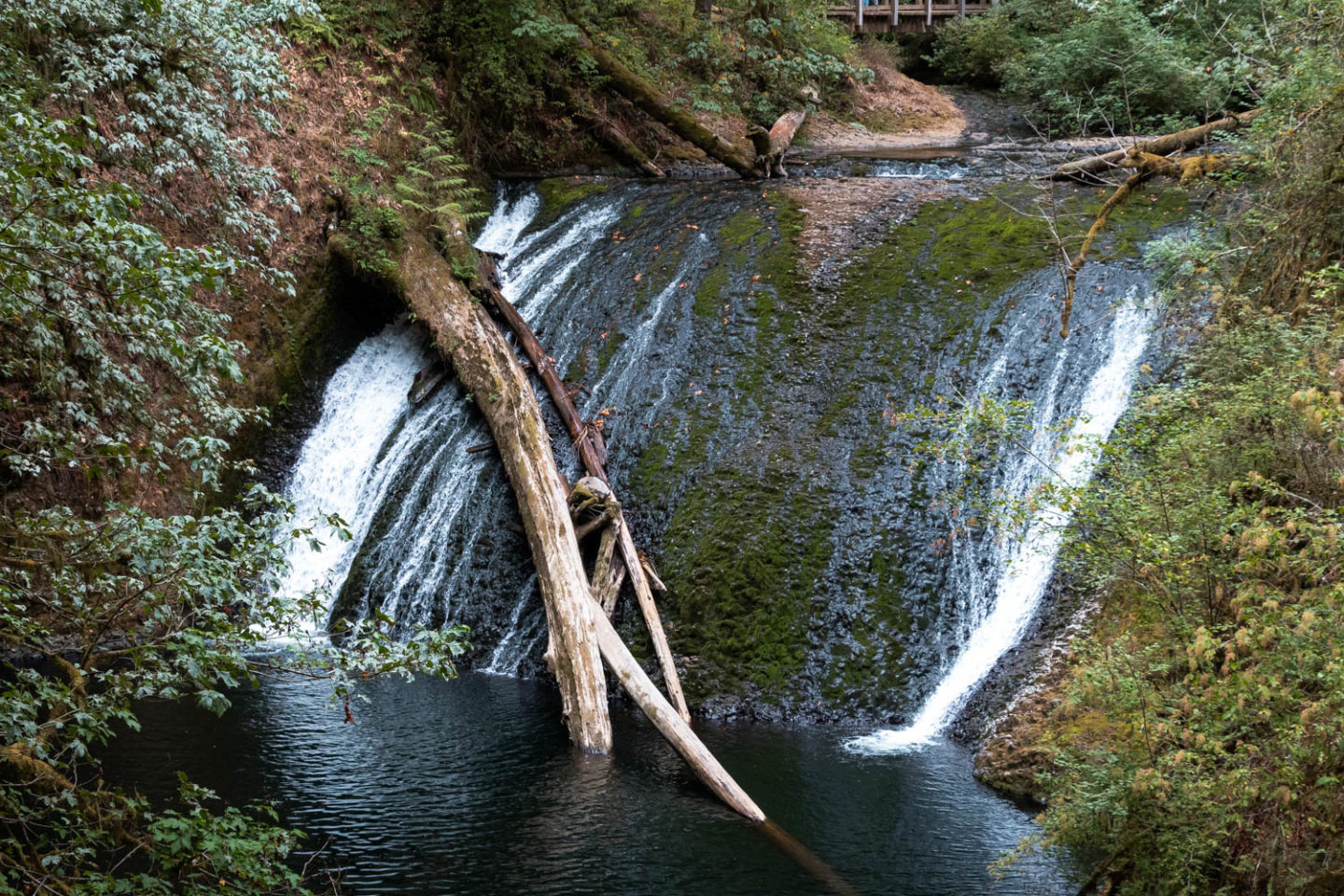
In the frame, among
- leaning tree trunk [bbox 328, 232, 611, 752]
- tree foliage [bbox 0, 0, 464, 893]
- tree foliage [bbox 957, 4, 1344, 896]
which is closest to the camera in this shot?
tree foliage [bbox 0, 0, 464, 893]

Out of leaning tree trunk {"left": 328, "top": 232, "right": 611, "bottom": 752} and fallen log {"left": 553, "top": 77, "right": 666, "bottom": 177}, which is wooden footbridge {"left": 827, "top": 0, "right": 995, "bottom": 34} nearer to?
fallen log {"left": 553, "top": 77, "right": 666, "bottom": 177}

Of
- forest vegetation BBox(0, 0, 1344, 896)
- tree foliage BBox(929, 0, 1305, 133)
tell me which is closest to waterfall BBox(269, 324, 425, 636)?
forest vegetation BBox(0, 0, 1344, 896)

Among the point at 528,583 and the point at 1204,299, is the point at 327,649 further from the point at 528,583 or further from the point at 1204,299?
the point at 1204,299

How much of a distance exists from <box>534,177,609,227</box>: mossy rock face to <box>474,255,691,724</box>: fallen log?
6.67 feet

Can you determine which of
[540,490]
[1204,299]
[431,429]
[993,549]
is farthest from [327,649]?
[1204,299]

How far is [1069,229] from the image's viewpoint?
1222cm

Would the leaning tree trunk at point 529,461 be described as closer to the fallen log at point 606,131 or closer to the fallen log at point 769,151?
the fallen log at point 606,131

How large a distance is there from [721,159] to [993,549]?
942 cm

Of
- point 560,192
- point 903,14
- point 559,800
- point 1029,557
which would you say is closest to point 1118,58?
point 560,192

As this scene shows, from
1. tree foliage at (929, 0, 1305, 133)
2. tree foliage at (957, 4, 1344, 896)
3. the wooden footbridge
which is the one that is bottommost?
tree foliage at (957, 4, 1344, 896)

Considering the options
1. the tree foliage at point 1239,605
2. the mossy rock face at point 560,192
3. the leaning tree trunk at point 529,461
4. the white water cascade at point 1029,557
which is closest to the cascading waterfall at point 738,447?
the white water cascade at point 1029,557

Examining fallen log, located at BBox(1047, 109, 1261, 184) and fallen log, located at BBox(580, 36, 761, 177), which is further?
fallen log, located at BBox(580, 36, 761, 177)

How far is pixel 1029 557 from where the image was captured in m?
9.18

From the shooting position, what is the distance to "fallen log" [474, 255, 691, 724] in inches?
363
